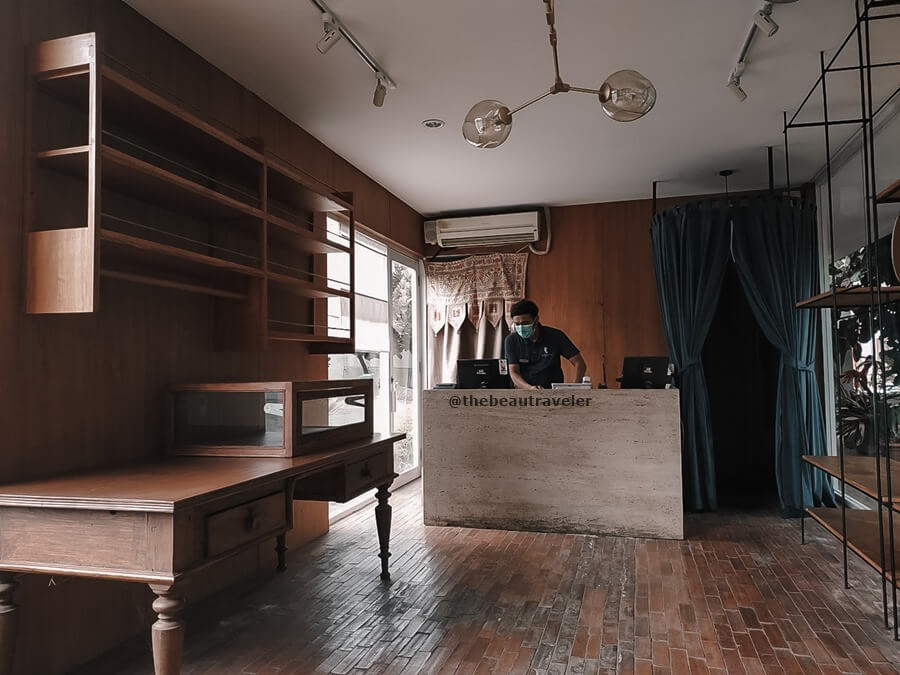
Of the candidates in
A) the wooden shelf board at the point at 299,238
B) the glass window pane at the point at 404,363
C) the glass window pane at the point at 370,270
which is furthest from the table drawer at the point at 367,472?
the glass window pane at the point at 404,363

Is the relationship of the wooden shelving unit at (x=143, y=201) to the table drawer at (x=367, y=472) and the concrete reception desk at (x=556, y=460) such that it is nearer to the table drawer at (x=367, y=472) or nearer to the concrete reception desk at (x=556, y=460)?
the table drawer at (x=367, y=472)

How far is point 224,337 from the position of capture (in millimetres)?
3352

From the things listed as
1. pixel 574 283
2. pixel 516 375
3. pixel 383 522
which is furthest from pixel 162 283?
pixel 574 283

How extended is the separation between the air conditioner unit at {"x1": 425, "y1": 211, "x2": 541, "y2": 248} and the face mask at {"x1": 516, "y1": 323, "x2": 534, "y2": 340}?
71.5 inches

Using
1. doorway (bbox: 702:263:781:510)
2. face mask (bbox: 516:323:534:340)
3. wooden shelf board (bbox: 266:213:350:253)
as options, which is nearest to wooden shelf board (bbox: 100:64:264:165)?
wooden shelf board (bbox: 266:213:350:253)

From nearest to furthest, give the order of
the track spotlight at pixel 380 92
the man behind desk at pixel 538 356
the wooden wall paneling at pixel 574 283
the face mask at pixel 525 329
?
the track spotlight at pixel 380 92 < the face mask at pixel 525 329 < the man behind desk at pixel 538 356 < the wooden wall paneling at pixel 574 283

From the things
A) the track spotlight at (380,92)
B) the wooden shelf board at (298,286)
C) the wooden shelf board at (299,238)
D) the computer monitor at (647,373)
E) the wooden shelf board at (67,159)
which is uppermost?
the track spotlight at (380,92)

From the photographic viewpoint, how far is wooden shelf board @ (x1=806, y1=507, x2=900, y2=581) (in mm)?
2703

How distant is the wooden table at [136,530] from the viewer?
6.13 ft

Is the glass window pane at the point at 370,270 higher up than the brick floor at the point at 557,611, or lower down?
higher up

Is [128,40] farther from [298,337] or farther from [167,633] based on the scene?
[167,633]

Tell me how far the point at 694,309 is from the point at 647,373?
0.93m

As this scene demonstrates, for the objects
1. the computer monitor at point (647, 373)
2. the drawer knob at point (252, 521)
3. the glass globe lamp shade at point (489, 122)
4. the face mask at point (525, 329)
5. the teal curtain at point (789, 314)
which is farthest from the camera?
the face mask at point (525, 329)

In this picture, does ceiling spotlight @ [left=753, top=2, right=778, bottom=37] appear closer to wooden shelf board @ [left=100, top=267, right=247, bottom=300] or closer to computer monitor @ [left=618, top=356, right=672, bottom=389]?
computer monitor @ [left=618, top=356, right=672, bottom=389]
